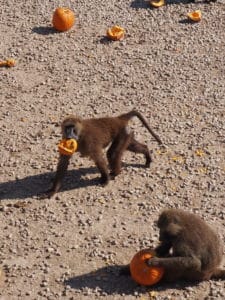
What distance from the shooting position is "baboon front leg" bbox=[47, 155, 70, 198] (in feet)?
37.5

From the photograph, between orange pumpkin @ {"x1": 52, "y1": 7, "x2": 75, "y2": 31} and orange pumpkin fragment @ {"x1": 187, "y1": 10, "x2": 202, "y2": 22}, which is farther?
orange pumpkin fragment @ {"x1": 187, "y1": 10, "x2": 202, "y2": 22}

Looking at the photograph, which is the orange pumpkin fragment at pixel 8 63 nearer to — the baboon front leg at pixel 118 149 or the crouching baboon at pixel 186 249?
the baboon front leg at pixel 118 149

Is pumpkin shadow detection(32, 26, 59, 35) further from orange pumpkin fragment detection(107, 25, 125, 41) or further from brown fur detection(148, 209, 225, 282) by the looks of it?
brown fur detection(148, 209, 225, 282)

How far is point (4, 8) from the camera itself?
1739 cm

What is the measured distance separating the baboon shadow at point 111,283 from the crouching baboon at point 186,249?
8.0 inches

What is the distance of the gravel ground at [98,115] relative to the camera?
10.2m

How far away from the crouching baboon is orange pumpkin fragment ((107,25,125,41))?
735 centimetres

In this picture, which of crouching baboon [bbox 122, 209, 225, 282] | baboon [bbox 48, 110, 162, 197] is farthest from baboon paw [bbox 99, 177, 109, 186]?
crouching baboon [bbox 122, 209, 225, 282]

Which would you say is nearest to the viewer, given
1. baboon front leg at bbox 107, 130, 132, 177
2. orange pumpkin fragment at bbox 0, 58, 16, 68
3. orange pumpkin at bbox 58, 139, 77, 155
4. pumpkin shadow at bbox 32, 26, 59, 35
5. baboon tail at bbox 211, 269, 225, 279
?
baboon tail at bbox 211, 269, 225, 279

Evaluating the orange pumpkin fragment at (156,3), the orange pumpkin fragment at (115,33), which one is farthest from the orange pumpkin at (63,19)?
the orange pumpkin fragment at (156,3)

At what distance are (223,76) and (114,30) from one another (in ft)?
10.3

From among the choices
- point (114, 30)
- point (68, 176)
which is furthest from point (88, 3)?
point (68, 176)

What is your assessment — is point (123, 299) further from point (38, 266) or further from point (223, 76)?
point (223, 76)

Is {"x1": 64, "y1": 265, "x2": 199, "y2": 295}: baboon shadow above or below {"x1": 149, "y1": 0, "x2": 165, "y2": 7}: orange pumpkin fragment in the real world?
below
